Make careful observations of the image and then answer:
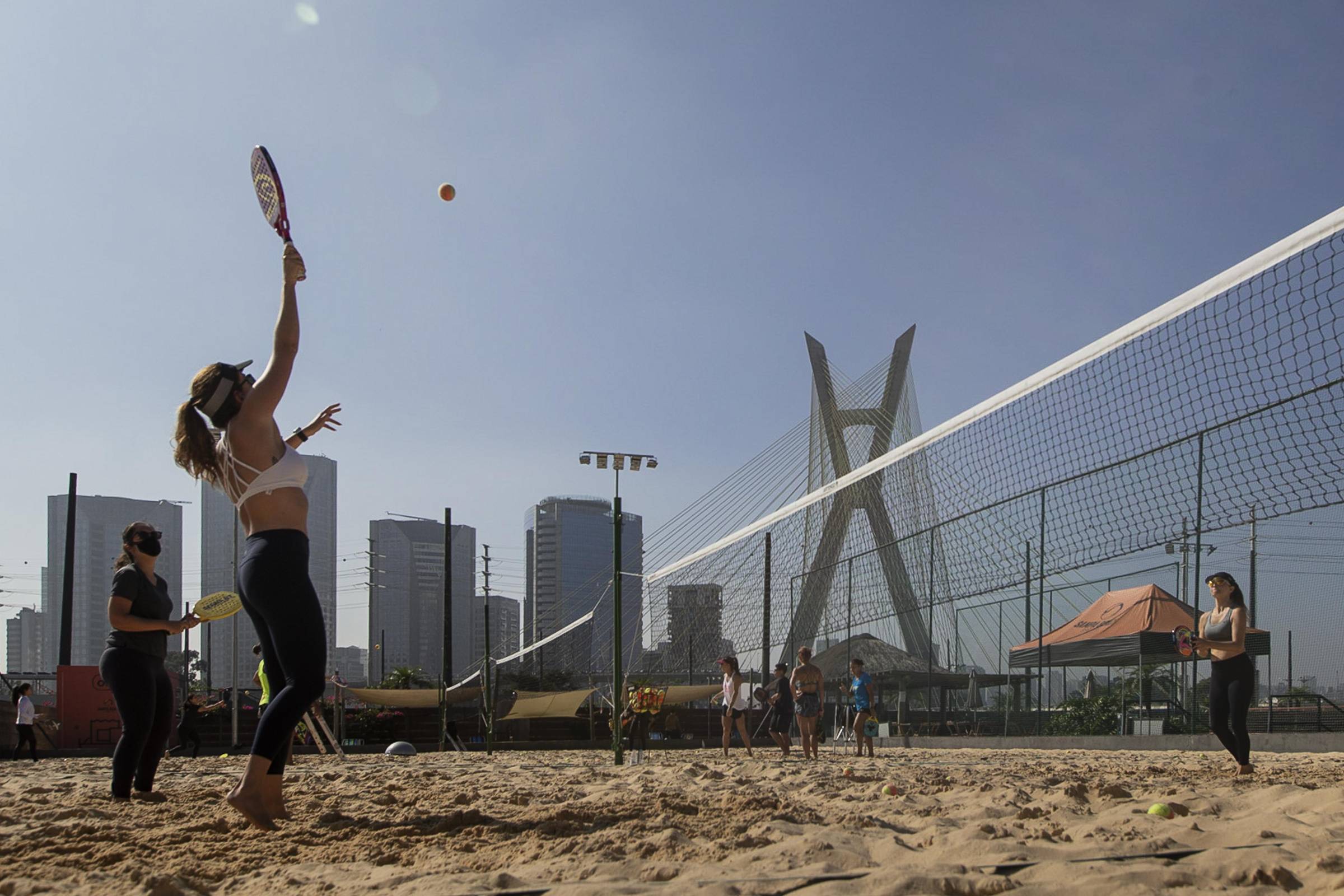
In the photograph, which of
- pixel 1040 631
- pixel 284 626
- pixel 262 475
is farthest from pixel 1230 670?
pixel 1040 631

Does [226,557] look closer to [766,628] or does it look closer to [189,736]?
[766,628]

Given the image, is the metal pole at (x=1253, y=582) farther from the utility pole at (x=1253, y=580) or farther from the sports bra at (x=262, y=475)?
the sports bra at (x=262, y=475)

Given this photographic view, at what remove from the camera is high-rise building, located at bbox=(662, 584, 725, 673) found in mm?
21828

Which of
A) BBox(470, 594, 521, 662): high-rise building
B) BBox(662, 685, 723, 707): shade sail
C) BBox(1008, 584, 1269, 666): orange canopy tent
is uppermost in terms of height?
BBox(1008, 584, 1269, 666): orange canopy tent

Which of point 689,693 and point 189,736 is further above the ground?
point 189,736

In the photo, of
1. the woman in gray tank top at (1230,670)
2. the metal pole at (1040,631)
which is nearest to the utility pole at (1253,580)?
the metal pole at (1040,631)

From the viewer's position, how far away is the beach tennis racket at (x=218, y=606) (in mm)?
5980

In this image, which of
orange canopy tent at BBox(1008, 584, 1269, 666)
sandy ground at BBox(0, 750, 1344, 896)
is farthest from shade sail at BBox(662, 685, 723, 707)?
sandy ground at BBox(0, 750, 1344, 896)

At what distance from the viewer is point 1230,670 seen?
252 inches

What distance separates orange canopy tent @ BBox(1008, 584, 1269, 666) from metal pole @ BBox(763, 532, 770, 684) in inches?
266

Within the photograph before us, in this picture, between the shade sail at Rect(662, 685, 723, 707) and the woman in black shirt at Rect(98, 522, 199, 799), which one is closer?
the woman in black shirt at Rect(98, 522, 199, 799)

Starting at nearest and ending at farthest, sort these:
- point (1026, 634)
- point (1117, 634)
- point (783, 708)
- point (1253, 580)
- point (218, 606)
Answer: point (218, 606)
point (1253, 580)
point (783, 708)
point (1117, 634)
point (1026, 634)

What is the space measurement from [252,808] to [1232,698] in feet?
16.8

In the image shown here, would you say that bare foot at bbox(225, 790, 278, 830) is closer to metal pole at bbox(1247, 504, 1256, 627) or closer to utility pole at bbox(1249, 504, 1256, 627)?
utility pole at bbox(1249, 504, 1256, 627)
